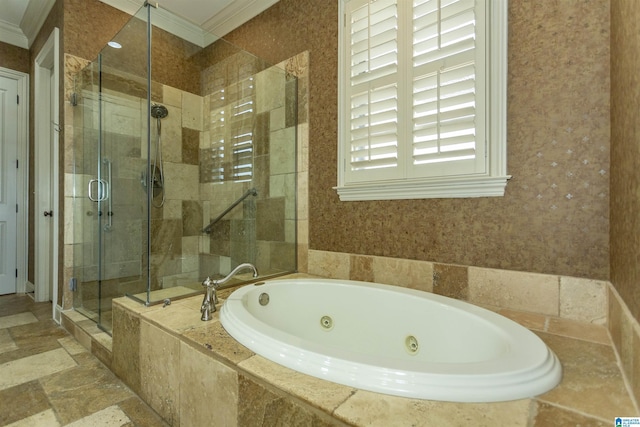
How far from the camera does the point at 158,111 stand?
2357 millimetres

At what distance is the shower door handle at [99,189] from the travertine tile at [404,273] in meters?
2.00

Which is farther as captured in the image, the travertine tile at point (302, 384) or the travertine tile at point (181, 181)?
the travertine tile at point (181, 181)

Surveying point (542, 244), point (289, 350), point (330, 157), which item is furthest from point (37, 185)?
point (542, 244)

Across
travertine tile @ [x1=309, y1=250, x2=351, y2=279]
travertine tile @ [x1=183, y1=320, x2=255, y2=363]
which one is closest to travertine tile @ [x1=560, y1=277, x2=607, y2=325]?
travertine tile @ [x1=309, y1=250, x2=351, y2=279]

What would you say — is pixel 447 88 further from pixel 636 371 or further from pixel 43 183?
pixel 43 183

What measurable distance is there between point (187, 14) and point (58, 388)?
290cm

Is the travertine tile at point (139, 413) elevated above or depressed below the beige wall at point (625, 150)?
below

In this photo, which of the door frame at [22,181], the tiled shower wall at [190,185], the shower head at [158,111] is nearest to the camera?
the tiled shower wall at [190,185]

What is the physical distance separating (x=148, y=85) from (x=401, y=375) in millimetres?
2199

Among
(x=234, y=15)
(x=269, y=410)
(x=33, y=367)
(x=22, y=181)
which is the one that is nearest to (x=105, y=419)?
(x=33, y=367)

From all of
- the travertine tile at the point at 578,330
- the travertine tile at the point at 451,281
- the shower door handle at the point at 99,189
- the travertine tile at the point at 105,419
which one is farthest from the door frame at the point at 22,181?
the travertine tile at the point at 578,330

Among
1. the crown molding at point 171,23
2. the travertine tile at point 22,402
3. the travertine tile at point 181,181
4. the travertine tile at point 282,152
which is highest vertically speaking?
the crown molding at point 171,23

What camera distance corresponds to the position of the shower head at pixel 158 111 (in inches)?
87.6

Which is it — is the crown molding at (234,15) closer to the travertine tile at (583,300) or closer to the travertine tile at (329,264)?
the travertine tile at (329,264)
